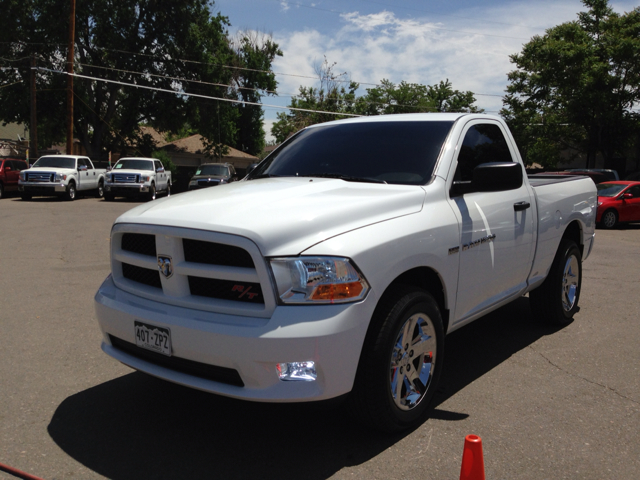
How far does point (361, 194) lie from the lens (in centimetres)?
373

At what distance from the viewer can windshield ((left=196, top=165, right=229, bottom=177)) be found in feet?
89.2

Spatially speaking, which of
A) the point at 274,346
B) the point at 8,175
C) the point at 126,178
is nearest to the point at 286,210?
the point at 274,346

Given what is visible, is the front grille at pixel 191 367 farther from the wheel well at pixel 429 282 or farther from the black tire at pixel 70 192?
the black tire at pixel 70 192

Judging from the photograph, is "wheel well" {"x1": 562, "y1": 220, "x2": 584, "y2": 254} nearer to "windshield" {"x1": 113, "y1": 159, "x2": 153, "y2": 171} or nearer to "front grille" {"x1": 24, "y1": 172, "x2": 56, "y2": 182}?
"front grille" {"x1": 24, "y1": 172, "x2": 56, "y2": 182}

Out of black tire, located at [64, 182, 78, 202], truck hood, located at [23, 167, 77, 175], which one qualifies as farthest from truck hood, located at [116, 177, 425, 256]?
black tire, located at [64, 182, 78, 202]

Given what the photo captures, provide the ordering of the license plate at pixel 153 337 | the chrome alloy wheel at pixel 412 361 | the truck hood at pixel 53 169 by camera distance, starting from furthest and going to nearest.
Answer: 1. the truck hood at pixel 53 169
2. the chrome alloy wheel at pixel 412 361
3. the license plate at pixel 153 337

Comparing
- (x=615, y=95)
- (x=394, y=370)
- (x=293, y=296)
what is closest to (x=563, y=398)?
(x=394, y=370)

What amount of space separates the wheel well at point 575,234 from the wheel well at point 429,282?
8.50ft

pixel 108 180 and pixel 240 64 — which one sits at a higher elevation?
pixel 240 64

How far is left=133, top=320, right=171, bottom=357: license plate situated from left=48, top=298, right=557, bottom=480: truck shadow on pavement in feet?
1.86

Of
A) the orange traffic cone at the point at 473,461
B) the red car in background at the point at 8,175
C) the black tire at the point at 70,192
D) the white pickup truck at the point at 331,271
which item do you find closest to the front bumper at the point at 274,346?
the white pickup truck at the point at 331,271

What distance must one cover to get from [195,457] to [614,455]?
7.53 feet

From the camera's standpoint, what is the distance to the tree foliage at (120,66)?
126 ft

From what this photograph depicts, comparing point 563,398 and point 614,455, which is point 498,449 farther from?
point 563,398
